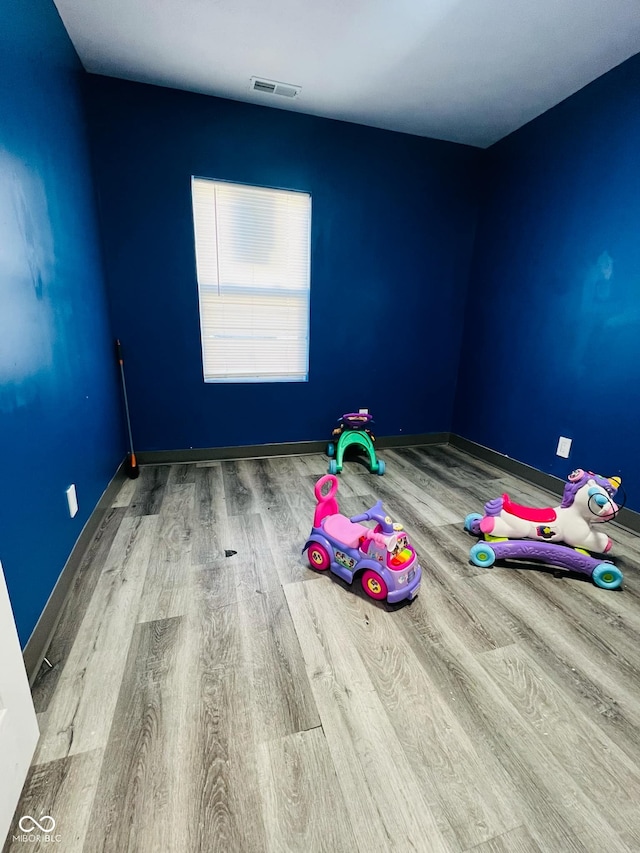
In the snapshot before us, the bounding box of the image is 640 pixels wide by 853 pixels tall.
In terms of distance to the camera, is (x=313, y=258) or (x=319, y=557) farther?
(x=313, y=258)

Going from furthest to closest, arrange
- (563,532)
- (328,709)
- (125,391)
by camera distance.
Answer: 1. (125,391)
2. (563,532)
3. (328,709)

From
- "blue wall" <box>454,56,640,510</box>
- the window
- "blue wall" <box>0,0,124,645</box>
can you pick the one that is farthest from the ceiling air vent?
"blue wall" <box>454,56,640,510</box>

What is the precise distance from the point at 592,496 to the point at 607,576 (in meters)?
0.35

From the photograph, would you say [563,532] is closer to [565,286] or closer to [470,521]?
[470,521]

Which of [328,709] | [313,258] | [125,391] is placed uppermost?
[313,258]

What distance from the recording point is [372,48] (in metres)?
1.92

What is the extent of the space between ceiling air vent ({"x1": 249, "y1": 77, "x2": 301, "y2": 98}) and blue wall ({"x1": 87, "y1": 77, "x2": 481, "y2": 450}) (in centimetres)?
18

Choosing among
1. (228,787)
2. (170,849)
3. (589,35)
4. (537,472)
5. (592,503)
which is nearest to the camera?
(170,849)

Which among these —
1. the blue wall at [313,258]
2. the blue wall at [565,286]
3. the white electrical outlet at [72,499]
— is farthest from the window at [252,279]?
the blue wall at [565,286]

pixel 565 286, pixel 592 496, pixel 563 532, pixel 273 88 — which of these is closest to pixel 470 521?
pixel 563 532

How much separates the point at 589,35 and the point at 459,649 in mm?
2861

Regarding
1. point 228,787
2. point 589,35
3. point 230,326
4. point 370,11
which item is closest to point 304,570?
point 228,787

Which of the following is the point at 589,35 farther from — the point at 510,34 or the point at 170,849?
the point at 170,849

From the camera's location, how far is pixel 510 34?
1.80 metres
